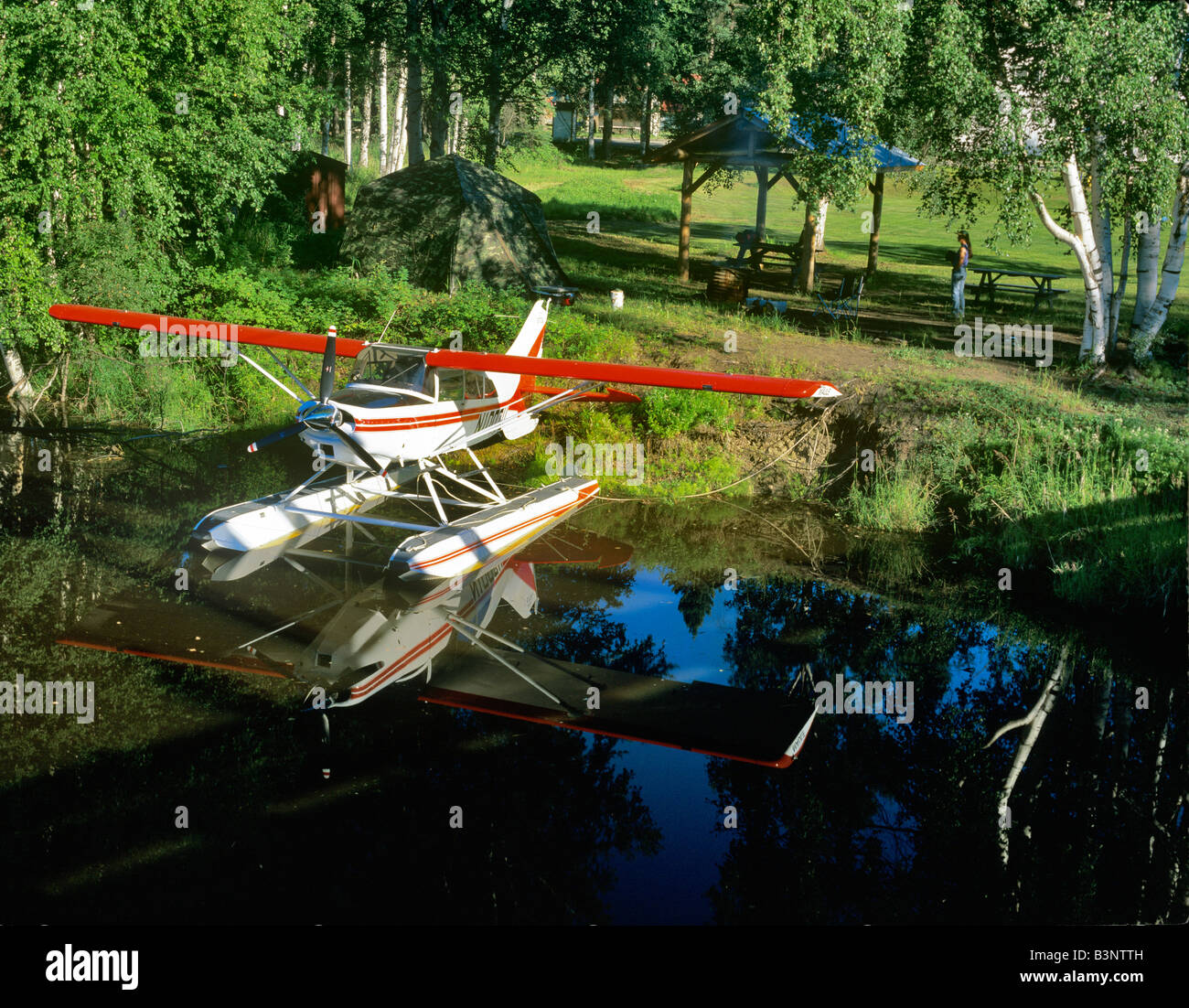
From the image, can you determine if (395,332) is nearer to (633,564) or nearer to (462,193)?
(462,193)

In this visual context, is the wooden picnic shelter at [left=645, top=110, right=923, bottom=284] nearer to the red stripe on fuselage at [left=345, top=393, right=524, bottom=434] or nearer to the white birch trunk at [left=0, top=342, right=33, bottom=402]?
the red stripe on fuselage at [left=345, top=393, right=524, bottom=434]

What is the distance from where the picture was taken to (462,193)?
61.6 feet

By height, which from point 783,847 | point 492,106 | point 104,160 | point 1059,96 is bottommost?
point 783,847

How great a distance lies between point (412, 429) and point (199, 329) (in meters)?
2.99

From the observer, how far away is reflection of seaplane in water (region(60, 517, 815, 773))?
723 cm

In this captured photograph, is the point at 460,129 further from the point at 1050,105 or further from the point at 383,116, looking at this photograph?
the point at 1050,105

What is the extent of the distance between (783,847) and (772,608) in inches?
156

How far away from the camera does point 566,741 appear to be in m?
6.91

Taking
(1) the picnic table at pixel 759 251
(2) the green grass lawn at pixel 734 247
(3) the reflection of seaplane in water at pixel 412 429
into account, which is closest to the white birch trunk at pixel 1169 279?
(2) the green grass lawn at pixel 734 247

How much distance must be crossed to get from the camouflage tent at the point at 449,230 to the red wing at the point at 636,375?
343 inches

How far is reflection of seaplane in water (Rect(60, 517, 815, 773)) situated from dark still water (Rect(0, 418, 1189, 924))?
0.03m

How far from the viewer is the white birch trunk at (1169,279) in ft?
44.2

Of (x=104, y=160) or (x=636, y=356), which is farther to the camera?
(x=636, y=356)

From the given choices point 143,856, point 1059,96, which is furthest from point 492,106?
point 143,856
